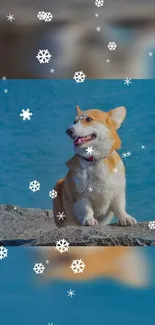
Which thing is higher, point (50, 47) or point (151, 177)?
point (50, 47)

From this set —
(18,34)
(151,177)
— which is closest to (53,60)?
(18,34)

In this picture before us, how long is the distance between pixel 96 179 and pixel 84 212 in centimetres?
15

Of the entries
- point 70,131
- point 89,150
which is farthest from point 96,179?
point 70,131

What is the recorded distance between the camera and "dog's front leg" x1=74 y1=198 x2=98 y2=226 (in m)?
2.09

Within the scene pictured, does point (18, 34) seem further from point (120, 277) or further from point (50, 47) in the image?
point (120, 277)

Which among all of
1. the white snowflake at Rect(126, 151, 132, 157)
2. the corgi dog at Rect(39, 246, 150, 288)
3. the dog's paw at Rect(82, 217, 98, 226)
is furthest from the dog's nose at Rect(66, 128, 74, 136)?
the corgi dog at Rect(39, 246, 150, 288)

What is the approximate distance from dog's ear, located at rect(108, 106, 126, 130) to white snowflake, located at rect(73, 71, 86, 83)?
19 cm

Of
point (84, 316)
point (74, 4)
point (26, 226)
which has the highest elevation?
point (74, 4)

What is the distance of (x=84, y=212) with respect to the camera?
6.87 feet

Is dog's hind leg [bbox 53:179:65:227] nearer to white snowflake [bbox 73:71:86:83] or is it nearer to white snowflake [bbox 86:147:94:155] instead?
white snowflake [bbox 86:147:94:155]

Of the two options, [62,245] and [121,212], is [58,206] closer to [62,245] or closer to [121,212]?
[62,245]

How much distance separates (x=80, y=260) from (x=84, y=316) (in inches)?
9.1

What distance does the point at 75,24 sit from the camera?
82.2 inches

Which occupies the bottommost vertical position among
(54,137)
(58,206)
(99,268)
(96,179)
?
(99,268)
